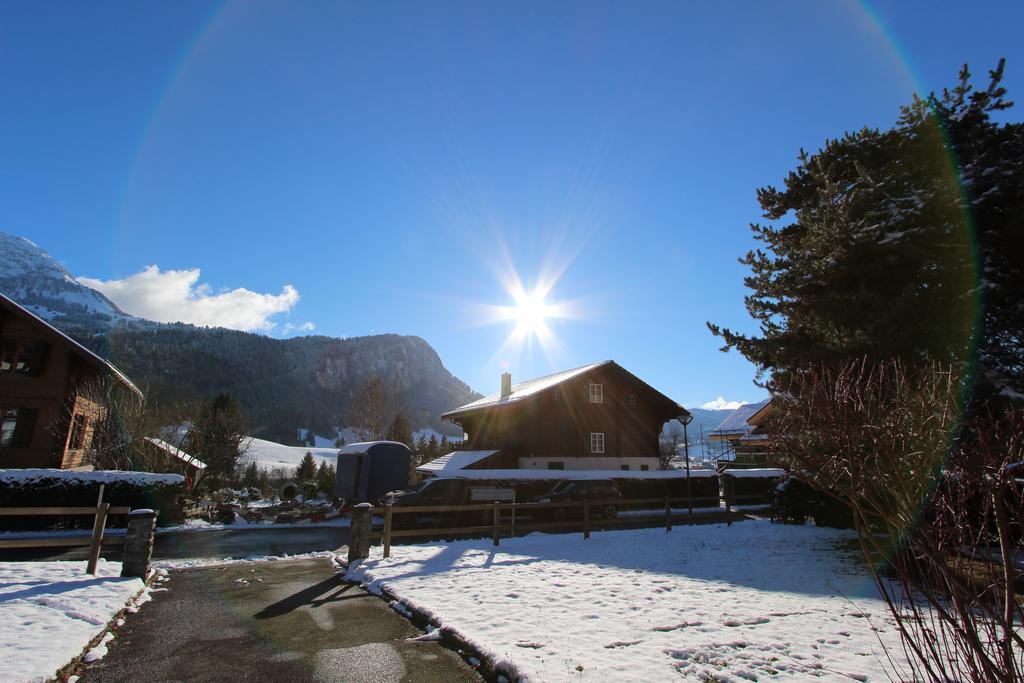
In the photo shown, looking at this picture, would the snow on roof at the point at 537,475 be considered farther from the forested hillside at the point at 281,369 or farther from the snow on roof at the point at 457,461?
the forested hillside at the point at 281,369

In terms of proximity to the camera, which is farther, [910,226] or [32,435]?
[32,435]

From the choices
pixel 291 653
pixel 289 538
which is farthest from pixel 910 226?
pixel 289 538

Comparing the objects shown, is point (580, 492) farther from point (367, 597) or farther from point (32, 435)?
point (32, 435)

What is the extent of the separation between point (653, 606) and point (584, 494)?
14.6 metres

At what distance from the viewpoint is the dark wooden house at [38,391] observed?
25656 mm

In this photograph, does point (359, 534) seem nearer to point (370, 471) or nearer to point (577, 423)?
point (370, 471)

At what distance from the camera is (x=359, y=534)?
1153 cm

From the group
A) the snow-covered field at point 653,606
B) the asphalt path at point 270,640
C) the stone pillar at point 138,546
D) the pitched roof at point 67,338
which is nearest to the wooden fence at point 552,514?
the snow-covered field at point 653,606

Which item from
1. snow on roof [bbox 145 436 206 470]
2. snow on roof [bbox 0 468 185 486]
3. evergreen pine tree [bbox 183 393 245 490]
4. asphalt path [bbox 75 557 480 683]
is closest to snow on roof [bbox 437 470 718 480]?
snow on roof [bbox 0 468 185 486]

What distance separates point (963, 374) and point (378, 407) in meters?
47.0

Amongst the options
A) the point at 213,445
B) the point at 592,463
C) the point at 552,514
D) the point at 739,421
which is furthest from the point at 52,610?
the point at 739,421

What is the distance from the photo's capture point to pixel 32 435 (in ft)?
84.6

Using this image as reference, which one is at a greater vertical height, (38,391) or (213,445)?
(38,391)

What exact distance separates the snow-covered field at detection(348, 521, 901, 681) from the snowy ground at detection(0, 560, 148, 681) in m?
3.94
